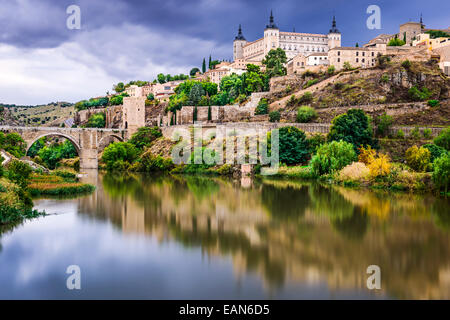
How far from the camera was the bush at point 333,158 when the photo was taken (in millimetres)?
29250

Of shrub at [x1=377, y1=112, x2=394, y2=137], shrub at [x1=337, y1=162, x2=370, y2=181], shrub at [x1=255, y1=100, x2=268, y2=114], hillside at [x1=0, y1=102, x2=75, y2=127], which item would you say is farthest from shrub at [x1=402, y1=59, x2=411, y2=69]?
hillside at [x1=0, y1=102, x2=75, y2=127]

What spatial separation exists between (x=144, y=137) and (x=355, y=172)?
31.8 metres

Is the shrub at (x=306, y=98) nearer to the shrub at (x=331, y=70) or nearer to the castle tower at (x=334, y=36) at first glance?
the shrub at (x=331, y=70)

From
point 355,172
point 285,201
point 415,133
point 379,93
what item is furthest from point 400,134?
point 285,201

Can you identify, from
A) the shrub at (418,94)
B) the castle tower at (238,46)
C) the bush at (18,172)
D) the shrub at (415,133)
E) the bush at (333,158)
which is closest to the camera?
the bush at (18,172)

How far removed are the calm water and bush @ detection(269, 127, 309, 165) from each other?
55.0ft

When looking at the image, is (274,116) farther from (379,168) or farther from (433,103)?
(379,168)

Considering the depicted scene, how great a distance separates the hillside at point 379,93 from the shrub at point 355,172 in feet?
56.8

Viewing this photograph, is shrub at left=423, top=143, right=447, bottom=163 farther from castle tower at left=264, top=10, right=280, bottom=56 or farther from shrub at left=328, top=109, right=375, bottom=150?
castle tower at left=264, top=10, right=280, bottom=56

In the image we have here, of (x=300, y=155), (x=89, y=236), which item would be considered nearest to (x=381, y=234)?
(x=89, y=236)

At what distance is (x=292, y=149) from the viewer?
35.9m

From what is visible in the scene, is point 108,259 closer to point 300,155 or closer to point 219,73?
point 300,155

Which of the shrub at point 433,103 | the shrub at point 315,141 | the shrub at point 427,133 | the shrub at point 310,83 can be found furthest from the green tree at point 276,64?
the shrub at point 427,133
